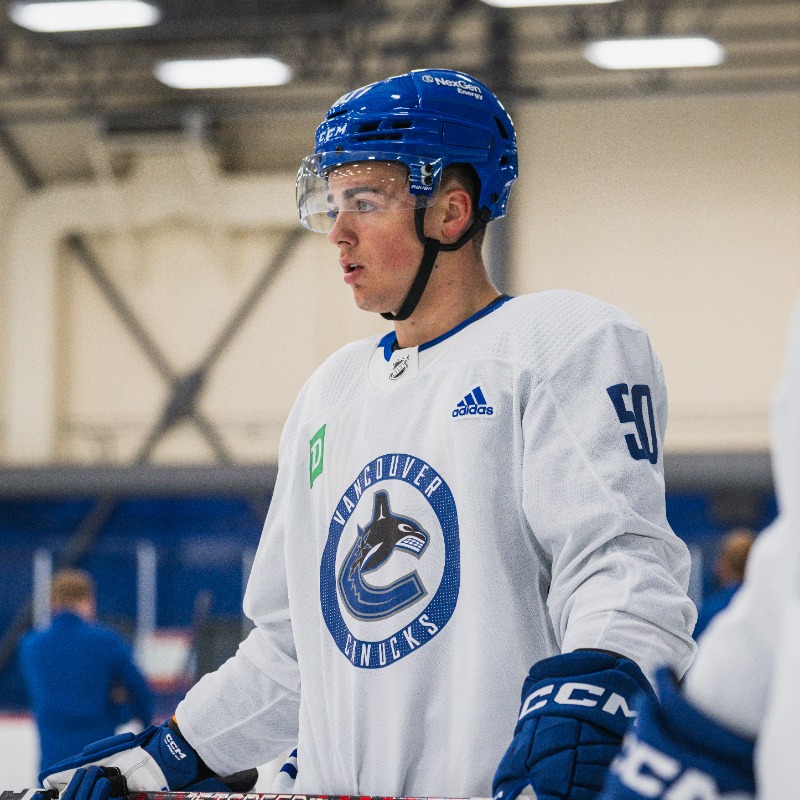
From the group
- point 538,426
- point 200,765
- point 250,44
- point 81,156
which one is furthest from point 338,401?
point 81,156

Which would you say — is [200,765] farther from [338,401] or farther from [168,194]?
[168,194]

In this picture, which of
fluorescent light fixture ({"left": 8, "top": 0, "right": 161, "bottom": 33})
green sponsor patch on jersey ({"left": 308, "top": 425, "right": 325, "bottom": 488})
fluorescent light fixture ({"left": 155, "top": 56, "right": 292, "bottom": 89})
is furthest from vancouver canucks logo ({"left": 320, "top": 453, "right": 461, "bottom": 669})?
fluorescent light fixture ({"left": 155, "top": 56, "right": 292, "bottom": 89})

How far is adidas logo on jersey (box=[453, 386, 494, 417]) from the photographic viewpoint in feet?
5.80

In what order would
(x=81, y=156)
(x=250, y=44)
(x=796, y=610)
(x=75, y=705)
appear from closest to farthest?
(x=796, y=610)
(x=75, y=705)
(x=250, y=44)
(x=81, y=156)

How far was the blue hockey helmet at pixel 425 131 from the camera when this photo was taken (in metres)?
1.93

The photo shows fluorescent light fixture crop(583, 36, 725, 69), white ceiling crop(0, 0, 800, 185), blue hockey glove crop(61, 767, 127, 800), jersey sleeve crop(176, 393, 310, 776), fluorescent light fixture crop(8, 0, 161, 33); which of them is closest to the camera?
blue hockey glove crop(61, 767, 127, 800)

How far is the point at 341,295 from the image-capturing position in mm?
13844

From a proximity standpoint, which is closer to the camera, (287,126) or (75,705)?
(75,705)

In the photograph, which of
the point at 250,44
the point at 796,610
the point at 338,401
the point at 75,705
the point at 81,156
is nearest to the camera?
the point at 796,610

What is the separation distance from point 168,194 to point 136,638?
464 cm

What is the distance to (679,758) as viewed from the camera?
38.1 inches

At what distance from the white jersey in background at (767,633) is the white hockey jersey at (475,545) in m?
0.53

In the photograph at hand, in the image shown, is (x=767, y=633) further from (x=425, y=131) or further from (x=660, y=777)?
(x=425, y=131)

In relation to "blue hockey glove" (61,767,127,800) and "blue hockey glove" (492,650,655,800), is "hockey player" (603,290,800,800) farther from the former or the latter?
"blue hockey glove" (61,767,127,800)
